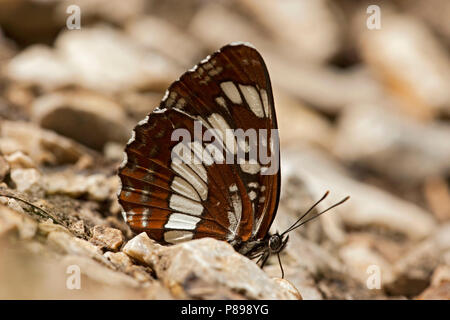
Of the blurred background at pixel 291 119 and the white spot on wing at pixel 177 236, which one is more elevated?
the blurred background at pixel 291 119

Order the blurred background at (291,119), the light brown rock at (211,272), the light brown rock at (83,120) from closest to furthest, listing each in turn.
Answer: the light brown rock at (211,272)
the blurred background at (291,119)
the light brown rock at (83,120)

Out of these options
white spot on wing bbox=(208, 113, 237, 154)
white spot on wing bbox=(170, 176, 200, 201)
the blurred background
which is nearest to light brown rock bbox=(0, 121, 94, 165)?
the blurred background

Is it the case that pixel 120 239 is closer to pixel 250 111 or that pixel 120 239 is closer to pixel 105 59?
pixel 250 111
